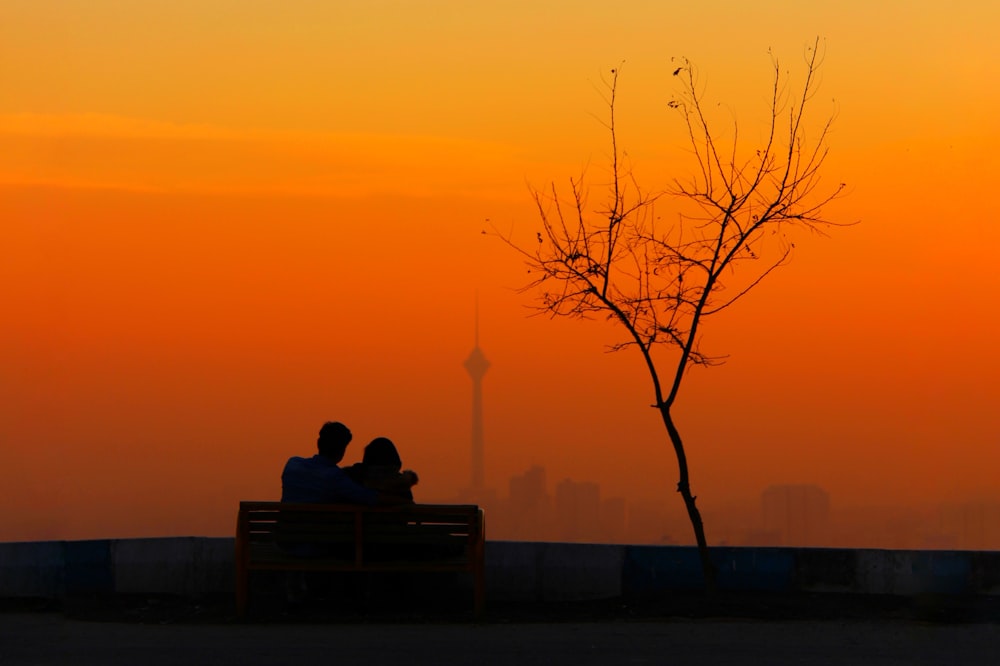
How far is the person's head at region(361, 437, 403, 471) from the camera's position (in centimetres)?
1269

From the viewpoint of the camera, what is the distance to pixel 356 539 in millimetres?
12141

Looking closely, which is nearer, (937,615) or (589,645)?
(589,645)

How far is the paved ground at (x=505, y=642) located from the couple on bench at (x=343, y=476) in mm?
951

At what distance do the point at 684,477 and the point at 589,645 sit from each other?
135 inches

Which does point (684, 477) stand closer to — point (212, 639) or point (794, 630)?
point (794, 630)

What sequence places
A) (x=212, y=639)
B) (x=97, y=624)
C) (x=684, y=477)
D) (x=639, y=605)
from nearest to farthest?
(x=212, y=639) < (x=97, y=624) < (x=639, y=605) < (x=684, y=477)

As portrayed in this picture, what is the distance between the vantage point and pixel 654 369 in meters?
14.1

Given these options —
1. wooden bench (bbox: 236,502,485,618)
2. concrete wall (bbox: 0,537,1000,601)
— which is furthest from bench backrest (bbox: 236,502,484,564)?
concrete wall (bbox: 0,537,1000,601)

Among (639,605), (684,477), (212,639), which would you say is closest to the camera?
(212,639)

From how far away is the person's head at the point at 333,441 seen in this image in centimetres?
1255

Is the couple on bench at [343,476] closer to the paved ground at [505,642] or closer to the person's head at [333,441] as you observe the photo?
the person's head at [333,441]

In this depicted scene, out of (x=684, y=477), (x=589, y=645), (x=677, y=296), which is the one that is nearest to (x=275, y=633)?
(x=589, y=645)

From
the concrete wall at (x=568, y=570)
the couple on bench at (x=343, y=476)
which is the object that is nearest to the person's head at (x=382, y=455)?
the couple on bench at (x=343, y=476)

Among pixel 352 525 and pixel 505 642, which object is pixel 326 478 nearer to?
pixel 352 525
